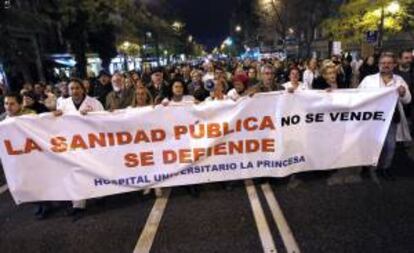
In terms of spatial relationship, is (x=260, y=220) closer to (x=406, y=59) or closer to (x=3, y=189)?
(x=406, y=59)

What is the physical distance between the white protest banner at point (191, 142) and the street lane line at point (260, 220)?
33cm

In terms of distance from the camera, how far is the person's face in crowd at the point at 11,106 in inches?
256

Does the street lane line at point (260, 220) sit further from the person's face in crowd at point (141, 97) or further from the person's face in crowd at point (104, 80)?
the person's face in crowd at point (104, 80)

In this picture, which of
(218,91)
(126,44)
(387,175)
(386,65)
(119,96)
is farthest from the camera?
(126,44)

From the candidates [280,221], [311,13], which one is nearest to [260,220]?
[280,221]

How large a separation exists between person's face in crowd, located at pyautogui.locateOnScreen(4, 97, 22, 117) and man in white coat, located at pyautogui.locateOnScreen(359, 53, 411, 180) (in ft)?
17.0

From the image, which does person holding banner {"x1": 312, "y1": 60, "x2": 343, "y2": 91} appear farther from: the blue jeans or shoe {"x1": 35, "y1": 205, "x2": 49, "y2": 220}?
shoe {"x1": 35, "y1": 205, "x2": 49, "y2": 220}

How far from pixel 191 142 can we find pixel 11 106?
→ 2647 mm

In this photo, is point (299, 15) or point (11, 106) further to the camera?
point (299, 15)

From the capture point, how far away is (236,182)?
7.12 meters

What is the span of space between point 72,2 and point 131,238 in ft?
85.3

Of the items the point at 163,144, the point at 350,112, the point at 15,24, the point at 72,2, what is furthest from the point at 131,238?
the point at 72,2

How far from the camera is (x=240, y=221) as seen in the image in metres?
5.64

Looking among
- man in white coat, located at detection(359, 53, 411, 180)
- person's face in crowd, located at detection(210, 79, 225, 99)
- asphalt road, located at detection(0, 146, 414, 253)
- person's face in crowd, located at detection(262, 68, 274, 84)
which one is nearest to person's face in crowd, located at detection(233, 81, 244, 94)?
person's face in crowd, located at detection(210, 79, 225, 99)
